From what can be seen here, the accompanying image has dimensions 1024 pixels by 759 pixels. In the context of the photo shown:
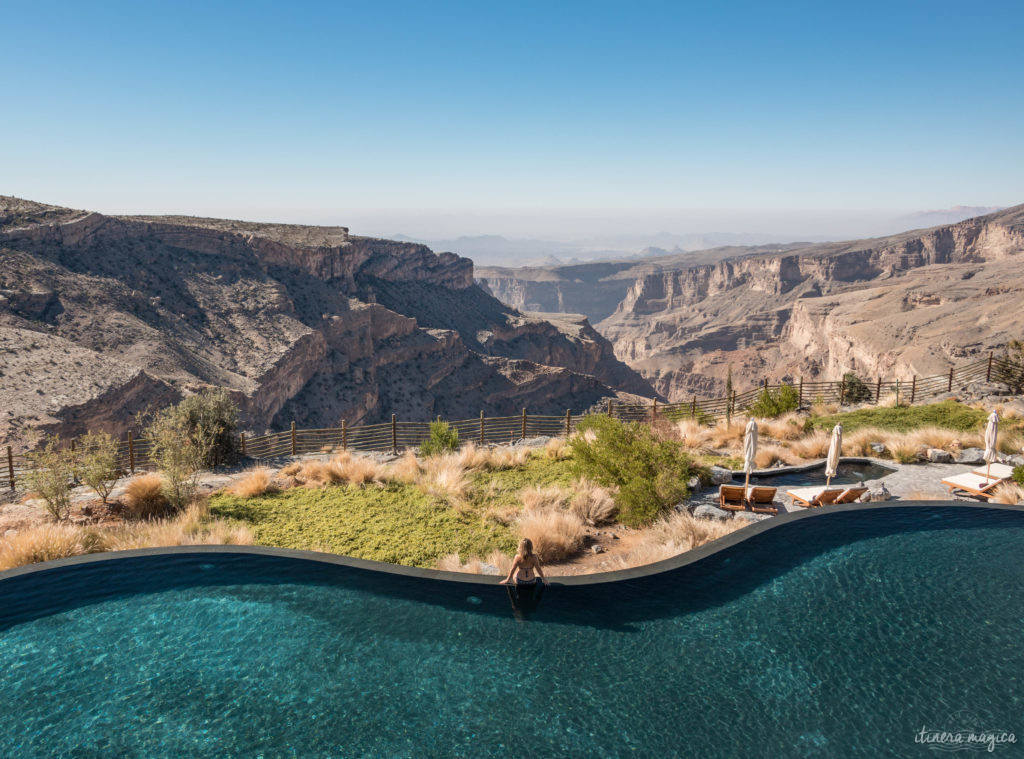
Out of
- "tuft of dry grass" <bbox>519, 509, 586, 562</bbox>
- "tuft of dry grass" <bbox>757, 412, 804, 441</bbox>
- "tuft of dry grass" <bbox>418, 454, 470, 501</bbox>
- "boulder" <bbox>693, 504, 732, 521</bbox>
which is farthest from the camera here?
"tuft of dry grass" <bbox>757, 412, 804, 441</bbox>

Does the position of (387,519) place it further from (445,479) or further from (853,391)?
(853,391)

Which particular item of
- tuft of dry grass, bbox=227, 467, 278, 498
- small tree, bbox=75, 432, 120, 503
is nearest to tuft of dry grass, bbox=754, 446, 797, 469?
tuft of dry grass, bbox=227, 467, 278, 498

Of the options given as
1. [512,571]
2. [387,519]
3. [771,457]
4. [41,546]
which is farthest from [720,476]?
[41,546]

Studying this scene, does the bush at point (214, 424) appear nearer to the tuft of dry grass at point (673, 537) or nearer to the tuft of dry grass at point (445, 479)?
the tuft of dry grass at point (445, 479)

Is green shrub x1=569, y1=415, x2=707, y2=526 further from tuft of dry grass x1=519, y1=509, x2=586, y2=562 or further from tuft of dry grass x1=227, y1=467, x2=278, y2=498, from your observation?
Result: tuft of dry grass x1=227, y1=467, x2=278, y2=498

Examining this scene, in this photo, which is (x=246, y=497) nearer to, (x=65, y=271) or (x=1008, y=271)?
(x=65, y=271)

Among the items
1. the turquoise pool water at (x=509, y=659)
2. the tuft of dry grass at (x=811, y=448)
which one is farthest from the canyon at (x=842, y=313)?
the turquoise pool water at (x=509, y=659)

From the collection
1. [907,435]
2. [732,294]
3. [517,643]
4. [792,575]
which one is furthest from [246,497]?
[732,294]
